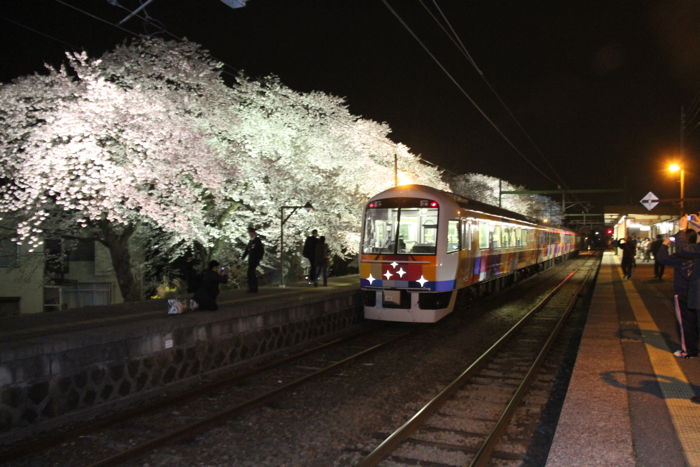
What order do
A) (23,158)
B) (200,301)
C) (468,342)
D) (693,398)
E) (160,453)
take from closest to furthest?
(160,453) → (693,398) → (200,301) → (468,342) → (23,158)

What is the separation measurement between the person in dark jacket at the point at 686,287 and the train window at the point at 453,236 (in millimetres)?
4508

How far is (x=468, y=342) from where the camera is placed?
33.5 feet

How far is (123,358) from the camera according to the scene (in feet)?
21.0

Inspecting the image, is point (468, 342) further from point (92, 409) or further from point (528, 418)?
point (92, 409)

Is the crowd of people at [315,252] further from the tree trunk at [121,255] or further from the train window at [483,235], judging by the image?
the tree trunk at [121,255]

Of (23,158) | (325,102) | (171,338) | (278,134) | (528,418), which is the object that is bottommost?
(528,418)

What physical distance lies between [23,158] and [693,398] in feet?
46.9

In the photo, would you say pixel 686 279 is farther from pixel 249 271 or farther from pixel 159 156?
pixel 159 156

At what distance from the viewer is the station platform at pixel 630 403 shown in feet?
14.0

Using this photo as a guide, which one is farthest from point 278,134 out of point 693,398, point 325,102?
point 693,398

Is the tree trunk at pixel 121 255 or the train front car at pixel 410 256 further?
the tree trunk at pixel 121 255

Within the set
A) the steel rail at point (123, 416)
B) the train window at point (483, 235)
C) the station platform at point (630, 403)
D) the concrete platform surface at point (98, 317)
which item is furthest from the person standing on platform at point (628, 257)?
the steel rail at point (123, 416)

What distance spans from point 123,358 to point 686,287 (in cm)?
660

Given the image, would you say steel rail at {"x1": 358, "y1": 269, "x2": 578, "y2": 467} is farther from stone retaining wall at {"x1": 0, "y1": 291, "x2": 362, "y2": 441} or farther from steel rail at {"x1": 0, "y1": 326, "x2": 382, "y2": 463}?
stone retaining wall at {"x1": 0, "y1": 291, "x2": 362, "y2": 441}
